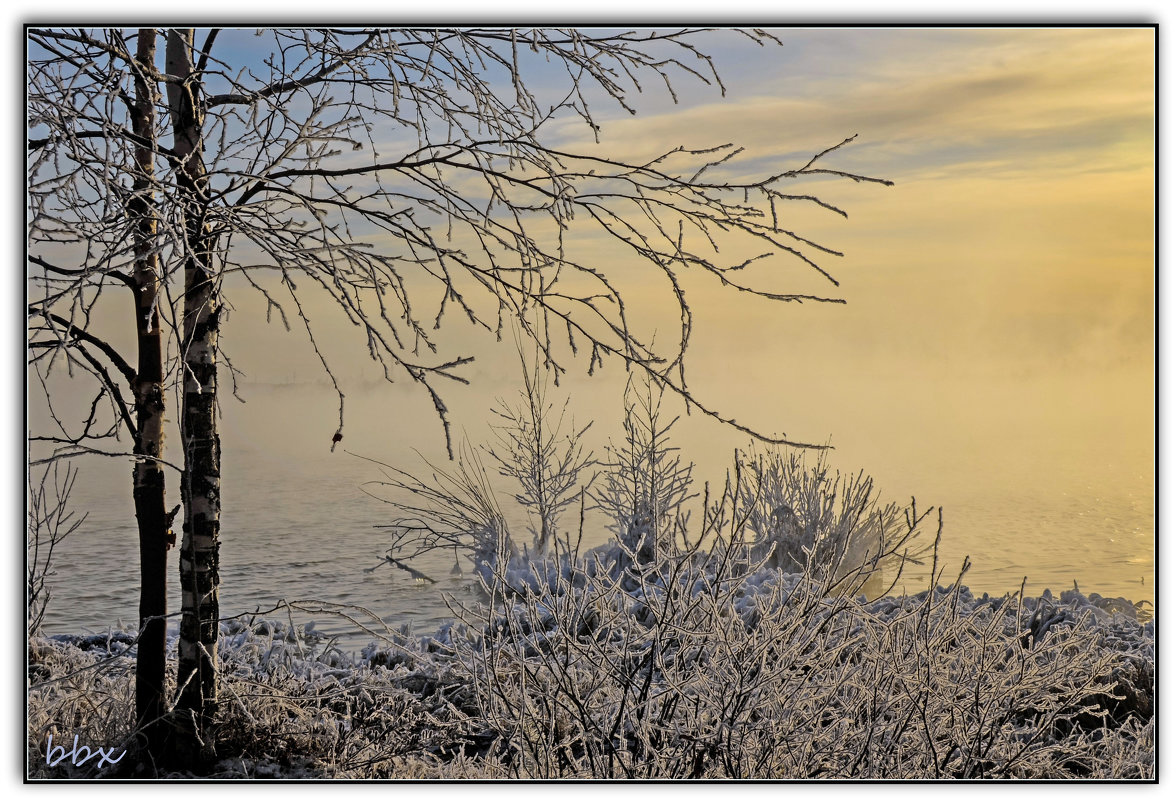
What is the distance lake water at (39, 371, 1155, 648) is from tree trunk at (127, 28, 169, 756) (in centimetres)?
22

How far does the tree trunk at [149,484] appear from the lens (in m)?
3.24

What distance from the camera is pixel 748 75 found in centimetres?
350

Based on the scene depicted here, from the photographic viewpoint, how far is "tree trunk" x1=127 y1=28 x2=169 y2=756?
3.24 m

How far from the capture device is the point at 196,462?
318 cm

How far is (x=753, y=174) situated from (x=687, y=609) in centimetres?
189

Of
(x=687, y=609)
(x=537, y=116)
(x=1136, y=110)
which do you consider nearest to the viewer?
(x=687, y=609)

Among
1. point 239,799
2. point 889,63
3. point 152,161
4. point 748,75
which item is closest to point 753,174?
point 748,75

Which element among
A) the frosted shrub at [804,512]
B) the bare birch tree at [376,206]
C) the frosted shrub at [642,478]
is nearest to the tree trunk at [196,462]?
the bare birch tree at [376,206]

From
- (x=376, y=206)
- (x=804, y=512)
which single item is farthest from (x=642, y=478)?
(x=376, y=206)

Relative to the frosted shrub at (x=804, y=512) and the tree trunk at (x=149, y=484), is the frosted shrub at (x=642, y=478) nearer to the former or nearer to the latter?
the frosted shrub at (x=804, y=512)

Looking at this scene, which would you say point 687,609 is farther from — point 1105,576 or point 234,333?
point 1105,576

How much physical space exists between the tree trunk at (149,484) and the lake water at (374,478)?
0.71ft

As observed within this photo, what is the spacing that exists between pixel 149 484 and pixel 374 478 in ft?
4.64

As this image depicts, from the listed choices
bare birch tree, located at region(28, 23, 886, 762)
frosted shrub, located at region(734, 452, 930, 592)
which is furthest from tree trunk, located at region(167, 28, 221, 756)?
frosted shrub, located at region(734, 452, 930, 592)
